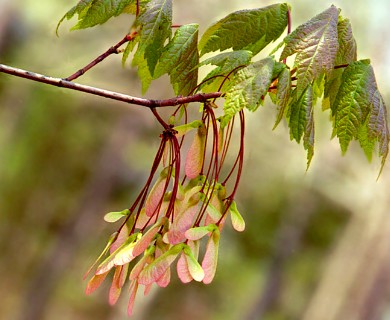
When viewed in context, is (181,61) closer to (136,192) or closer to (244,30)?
(244,30)

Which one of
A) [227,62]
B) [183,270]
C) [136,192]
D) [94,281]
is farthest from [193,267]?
[136,192]

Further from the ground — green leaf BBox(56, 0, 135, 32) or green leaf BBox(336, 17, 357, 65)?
green leaf BBox(336, 17, 357, 65)

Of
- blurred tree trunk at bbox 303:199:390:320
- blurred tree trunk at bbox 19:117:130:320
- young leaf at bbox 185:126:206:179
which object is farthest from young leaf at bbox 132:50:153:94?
blurred tree trunk at bbox 19:117:130:320

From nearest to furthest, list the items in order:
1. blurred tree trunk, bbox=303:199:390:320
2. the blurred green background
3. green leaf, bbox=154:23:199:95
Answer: green leaf, bbox=154:23:199:95, blurred tree trunk, bbox=303:199:390:320, the blurred green background

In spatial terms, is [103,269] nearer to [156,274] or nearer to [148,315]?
[156,274]

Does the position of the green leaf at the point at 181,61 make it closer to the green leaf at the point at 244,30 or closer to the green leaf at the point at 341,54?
the green leaf at the point at 244,30

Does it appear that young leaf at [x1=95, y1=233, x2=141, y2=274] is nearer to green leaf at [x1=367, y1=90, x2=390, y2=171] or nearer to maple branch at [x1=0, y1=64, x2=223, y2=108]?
maple branch at [x1=0, y1=64, x2=223, y2=108]

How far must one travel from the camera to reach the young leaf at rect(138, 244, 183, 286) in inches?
29.5

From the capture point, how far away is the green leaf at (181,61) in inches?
34.0

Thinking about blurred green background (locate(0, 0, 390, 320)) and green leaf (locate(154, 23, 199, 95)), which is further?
blurred green background (locate(0, 0, 390, 320))

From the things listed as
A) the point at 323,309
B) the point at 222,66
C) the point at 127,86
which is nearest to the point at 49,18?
the point at 127,86

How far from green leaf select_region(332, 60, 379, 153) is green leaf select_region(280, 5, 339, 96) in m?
0.04

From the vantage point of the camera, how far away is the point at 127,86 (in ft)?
17.1

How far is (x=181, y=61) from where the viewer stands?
872mm
